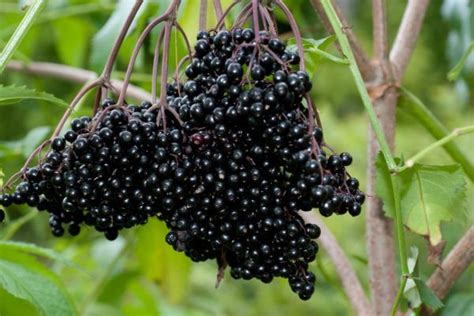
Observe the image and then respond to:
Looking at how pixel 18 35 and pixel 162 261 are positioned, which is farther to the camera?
pixel 162 261

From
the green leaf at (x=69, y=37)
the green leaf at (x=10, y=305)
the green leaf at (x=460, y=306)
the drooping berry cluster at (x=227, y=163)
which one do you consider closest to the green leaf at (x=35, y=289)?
the green leaf at (x=10, y=305)

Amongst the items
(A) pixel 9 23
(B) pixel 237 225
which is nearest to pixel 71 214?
Answer: (B) pixel 237 225

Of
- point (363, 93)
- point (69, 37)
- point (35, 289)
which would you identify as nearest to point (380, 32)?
point (363, 93)

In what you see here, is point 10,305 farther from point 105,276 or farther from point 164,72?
point 105,276

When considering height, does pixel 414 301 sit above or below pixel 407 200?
below

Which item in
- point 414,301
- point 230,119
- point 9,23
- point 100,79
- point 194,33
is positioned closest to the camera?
point 230,119

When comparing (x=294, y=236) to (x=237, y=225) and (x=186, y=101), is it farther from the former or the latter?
(x=186, y=101)
